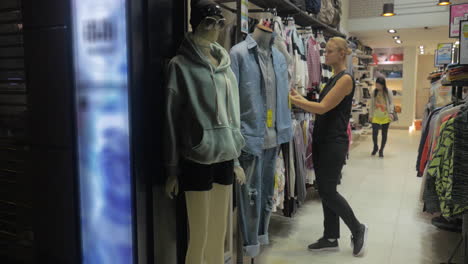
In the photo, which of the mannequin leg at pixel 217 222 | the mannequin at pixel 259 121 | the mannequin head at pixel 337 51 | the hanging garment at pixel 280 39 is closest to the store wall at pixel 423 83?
the hanging garment at pixel 280 39

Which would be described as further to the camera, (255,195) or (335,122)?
(335,122)

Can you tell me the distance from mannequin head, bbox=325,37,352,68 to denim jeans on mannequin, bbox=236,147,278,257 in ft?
2.69

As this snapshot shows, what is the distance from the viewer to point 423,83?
16688mm

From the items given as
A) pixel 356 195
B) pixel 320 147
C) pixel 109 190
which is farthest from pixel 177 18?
pixel 356 195

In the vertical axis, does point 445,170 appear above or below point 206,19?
below

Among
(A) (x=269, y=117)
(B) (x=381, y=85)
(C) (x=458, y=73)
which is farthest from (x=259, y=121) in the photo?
(B) (x=381, y=85)

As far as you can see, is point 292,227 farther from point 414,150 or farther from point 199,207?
point 414,150

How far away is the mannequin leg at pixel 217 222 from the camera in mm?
2049

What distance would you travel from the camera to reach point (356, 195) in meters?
4.85

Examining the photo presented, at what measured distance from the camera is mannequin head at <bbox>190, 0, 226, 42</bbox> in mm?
1857

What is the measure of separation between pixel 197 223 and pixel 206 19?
1019 millimetres

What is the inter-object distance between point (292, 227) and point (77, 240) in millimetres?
2394

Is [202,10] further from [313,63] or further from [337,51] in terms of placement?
[313,63]

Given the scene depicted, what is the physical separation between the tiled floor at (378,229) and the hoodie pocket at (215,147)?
143 centimetres
